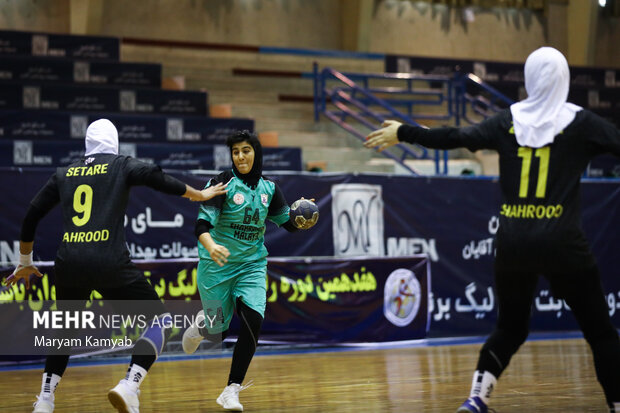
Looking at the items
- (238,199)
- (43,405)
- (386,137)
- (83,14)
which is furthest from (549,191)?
(83,14)

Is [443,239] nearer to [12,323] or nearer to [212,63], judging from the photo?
[12,323]

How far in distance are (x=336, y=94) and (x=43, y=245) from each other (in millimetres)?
7659

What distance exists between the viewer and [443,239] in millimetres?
11453

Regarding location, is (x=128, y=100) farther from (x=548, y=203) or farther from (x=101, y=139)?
(x=548, y=203)

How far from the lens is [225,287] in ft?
19.5

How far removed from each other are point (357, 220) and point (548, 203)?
683 centimetres

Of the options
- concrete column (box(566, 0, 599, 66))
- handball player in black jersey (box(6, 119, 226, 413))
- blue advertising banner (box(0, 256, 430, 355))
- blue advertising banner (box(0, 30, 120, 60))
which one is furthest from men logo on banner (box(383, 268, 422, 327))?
concrete column (box(566, 0, 599, 66))

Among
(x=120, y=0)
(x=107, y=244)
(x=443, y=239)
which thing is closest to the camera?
(x=107, y=244)

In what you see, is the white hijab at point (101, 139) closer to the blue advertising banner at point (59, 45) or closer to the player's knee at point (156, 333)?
the player's knee at point (156, 333)

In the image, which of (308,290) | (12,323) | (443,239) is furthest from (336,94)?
(12,323)

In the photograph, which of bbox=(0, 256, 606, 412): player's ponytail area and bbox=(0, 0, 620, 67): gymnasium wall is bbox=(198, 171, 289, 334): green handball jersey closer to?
bbox=(0, 256, 606, 412): player's ponytail area

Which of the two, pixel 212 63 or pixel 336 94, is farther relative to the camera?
pixel 212 63

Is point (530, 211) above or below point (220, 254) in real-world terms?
above

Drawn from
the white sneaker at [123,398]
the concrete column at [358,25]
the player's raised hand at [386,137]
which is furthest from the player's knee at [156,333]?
the concrete column at [358,25]
